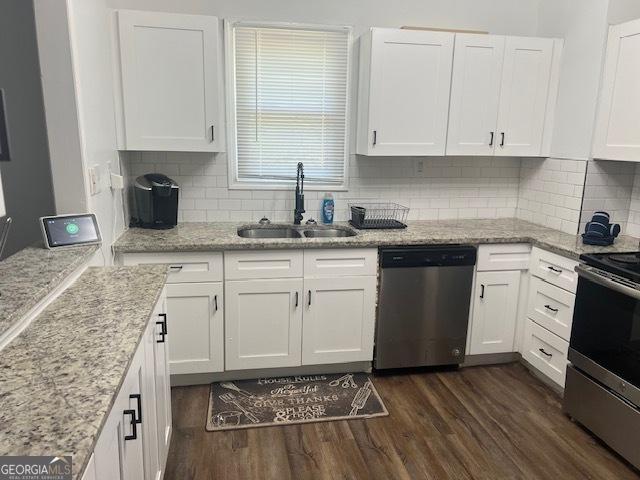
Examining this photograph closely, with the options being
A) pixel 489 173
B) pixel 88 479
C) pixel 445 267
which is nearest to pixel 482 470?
pixel 445 267

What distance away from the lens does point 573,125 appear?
3.10 metres

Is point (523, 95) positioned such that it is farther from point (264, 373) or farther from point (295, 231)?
point (264, 373)

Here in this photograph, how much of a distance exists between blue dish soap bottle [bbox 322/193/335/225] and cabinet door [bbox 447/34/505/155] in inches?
34.1

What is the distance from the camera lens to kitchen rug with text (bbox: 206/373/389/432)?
2574 mm

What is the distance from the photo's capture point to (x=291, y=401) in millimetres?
2748

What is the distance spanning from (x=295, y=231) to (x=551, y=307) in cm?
167

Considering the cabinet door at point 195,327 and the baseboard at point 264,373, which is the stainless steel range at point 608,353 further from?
the cabinet door at point 195,327

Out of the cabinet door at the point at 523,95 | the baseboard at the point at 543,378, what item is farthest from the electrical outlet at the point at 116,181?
the baseboard at the point at 543,378

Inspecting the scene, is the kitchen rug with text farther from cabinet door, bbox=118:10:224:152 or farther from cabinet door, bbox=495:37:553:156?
cabinet door, bbox=495:37:553:156

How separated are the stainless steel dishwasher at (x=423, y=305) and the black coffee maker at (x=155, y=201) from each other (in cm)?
132

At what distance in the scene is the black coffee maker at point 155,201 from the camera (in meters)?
2.88

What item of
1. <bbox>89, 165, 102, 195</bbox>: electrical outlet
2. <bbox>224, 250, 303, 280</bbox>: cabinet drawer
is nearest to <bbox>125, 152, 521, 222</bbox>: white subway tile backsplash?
<bbox>224, 250, 303, 280</bbox>: cabinet drawer

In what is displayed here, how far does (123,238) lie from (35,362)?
1576mm

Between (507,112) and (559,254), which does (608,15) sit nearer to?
(507,112)
